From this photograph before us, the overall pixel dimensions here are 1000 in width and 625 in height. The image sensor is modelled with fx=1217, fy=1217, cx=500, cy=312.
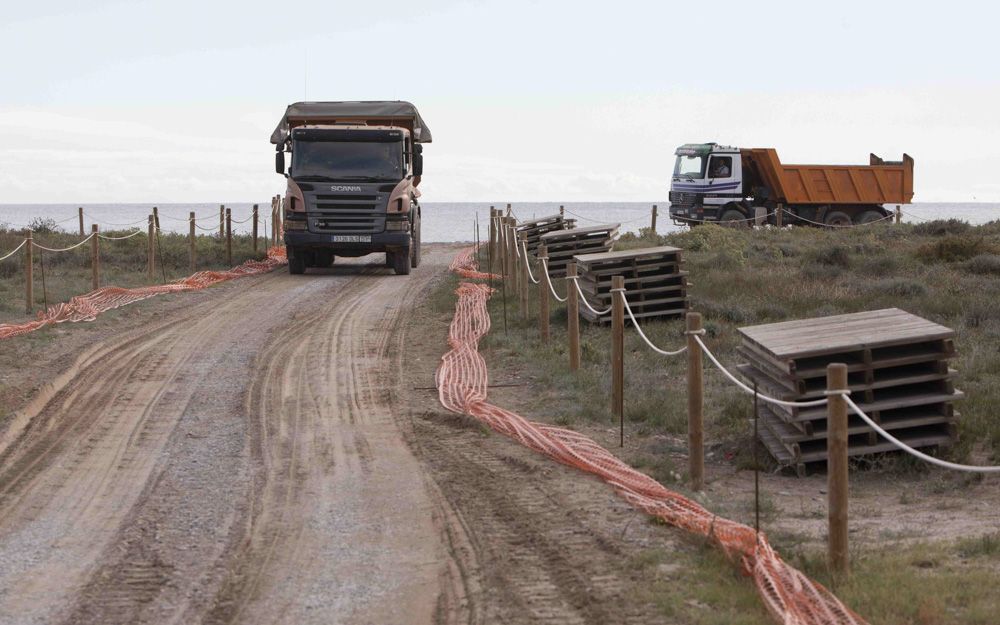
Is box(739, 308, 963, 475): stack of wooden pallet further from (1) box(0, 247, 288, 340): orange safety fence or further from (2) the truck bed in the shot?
(2) the truck bed

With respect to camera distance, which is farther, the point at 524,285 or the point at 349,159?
the point at 349,159

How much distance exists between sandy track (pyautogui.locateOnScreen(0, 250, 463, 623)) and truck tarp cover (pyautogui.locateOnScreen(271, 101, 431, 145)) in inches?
522

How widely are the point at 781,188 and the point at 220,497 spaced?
35377 mm

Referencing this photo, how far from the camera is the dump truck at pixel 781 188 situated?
137 ft

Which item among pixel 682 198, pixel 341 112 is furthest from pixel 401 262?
pixel 682 198

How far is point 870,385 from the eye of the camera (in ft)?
30.6

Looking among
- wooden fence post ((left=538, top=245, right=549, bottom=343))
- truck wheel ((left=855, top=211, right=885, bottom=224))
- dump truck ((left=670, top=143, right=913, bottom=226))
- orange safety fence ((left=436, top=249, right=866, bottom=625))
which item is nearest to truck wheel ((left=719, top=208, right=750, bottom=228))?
dump truck ((left=670, top=143, right=913, bottom=226))

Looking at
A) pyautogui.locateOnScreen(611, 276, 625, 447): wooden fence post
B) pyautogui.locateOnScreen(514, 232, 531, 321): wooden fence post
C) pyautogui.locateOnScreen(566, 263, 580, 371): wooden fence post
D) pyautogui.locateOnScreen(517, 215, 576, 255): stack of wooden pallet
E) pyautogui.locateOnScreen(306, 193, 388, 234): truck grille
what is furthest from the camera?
pyautogui.locateOnScreen(517, 215, 576, 255): stack of wooden pallet

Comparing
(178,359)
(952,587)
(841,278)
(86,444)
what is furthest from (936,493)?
(841,278)

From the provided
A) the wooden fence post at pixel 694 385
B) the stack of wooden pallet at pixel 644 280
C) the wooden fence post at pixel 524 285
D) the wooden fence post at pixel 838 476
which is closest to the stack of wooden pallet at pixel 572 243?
the wooden fence post at pixel 524 285

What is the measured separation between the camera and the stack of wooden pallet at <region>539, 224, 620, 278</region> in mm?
24562

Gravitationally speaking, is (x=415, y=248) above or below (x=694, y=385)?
above

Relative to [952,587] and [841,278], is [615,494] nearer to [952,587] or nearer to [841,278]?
[952,587]

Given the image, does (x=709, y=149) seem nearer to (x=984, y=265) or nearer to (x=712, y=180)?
(x=712, y=180)
